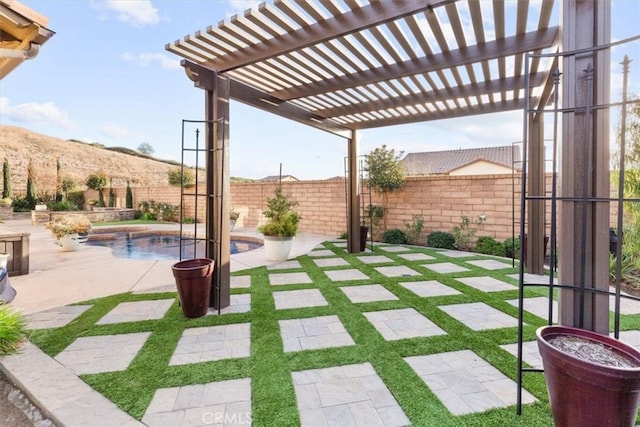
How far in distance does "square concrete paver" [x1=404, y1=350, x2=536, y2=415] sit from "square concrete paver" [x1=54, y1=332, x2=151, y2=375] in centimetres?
206

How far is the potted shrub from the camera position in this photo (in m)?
5.46

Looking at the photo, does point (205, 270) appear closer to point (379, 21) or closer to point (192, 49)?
point (192, 49)

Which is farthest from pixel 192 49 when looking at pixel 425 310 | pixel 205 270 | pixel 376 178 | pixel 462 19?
pixel 376 178

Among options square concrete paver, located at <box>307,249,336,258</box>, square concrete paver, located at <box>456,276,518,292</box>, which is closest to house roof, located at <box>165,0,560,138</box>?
square concrete paver, located at <box>456,276,518,292</box>

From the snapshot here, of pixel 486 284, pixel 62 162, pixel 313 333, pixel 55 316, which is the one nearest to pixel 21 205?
pixel 62 162

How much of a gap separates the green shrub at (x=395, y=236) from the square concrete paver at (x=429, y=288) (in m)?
3.12

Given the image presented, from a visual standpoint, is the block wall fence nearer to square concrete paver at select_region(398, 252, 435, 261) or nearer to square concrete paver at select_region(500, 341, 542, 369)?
square concrete paver at select_region(398, 252, 435, 261)

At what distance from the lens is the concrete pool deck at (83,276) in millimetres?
3453

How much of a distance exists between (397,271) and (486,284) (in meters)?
1.22

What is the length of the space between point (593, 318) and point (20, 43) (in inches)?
206

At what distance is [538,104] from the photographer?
12.7ft

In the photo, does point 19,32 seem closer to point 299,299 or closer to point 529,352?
point 299,299

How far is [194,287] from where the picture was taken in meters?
2.84

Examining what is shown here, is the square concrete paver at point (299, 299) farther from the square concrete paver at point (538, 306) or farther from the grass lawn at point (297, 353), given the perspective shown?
the square concrete paver at point (538, 306)
